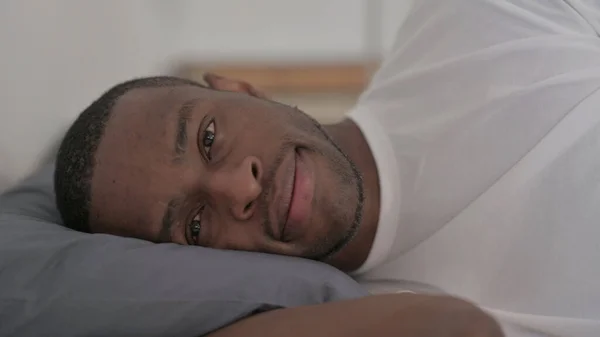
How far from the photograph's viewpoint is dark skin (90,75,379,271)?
3.11 feet

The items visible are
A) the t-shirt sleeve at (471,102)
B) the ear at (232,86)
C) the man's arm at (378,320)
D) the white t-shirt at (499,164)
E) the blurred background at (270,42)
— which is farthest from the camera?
the blurred background at (270,42)

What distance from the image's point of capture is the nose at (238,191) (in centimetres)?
96

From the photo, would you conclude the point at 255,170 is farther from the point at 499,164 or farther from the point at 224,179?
the point at 499,164

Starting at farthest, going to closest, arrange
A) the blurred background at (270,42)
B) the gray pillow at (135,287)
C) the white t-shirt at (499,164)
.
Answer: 1. the blurred background at (270,42)
2. the white t-shirt at (499,164)
3. the gray pillow at (135,287)

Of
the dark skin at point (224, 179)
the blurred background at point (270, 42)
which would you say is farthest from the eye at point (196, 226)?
the blurred background at point (270, 42)

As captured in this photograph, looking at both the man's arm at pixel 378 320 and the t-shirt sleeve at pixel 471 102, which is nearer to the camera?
the man's arm at pixel 378 320

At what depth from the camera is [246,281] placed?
74 cm

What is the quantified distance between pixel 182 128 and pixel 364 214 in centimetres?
34

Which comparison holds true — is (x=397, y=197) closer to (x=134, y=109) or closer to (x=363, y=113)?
(x=363, y=113)

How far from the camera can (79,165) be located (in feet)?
3.17

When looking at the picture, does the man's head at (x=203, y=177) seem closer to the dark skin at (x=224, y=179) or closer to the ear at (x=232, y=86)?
the dark skin at (x=224, y=179)

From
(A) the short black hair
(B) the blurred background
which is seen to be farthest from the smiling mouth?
(B) the blurred background

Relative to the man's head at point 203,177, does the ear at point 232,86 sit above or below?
above

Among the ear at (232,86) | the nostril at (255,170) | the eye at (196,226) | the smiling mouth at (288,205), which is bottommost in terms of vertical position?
the eye at (196,226)
